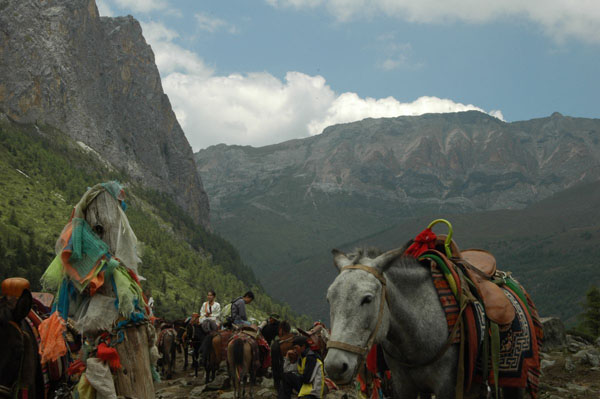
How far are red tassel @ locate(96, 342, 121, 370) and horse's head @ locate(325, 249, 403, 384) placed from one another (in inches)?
69.9

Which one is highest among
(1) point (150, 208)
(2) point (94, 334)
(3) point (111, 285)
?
(1) point (150, 208)

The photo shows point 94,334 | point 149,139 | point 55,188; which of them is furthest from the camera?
point 149,139

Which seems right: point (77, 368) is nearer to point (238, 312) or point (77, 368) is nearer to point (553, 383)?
point (238, 312)

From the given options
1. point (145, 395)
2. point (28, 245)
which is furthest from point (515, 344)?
point (28, 245)

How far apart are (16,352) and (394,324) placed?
9.80ft

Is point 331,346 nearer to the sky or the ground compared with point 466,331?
nearer to the sky

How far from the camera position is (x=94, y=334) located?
3.67m

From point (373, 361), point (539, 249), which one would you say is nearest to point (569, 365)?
point (373, 361)

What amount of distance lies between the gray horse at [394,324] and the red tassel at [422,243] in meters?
0.33

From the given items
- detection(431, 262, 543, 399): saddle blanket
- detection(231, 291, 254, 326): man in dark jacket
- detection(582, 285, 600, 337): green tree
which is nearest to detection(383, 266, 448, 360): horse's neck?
detection(431, 262, 543, 399): saddle blanket

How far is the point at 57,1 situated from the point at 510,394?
138m

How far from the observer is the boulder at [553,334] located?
1722 centimetres

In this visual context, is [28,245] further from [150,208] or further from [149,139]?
[149,139]

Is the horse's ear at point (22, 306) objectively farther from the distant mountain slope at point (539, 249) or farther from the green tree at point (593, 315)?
the distant mountain slope at point (539, 249)
